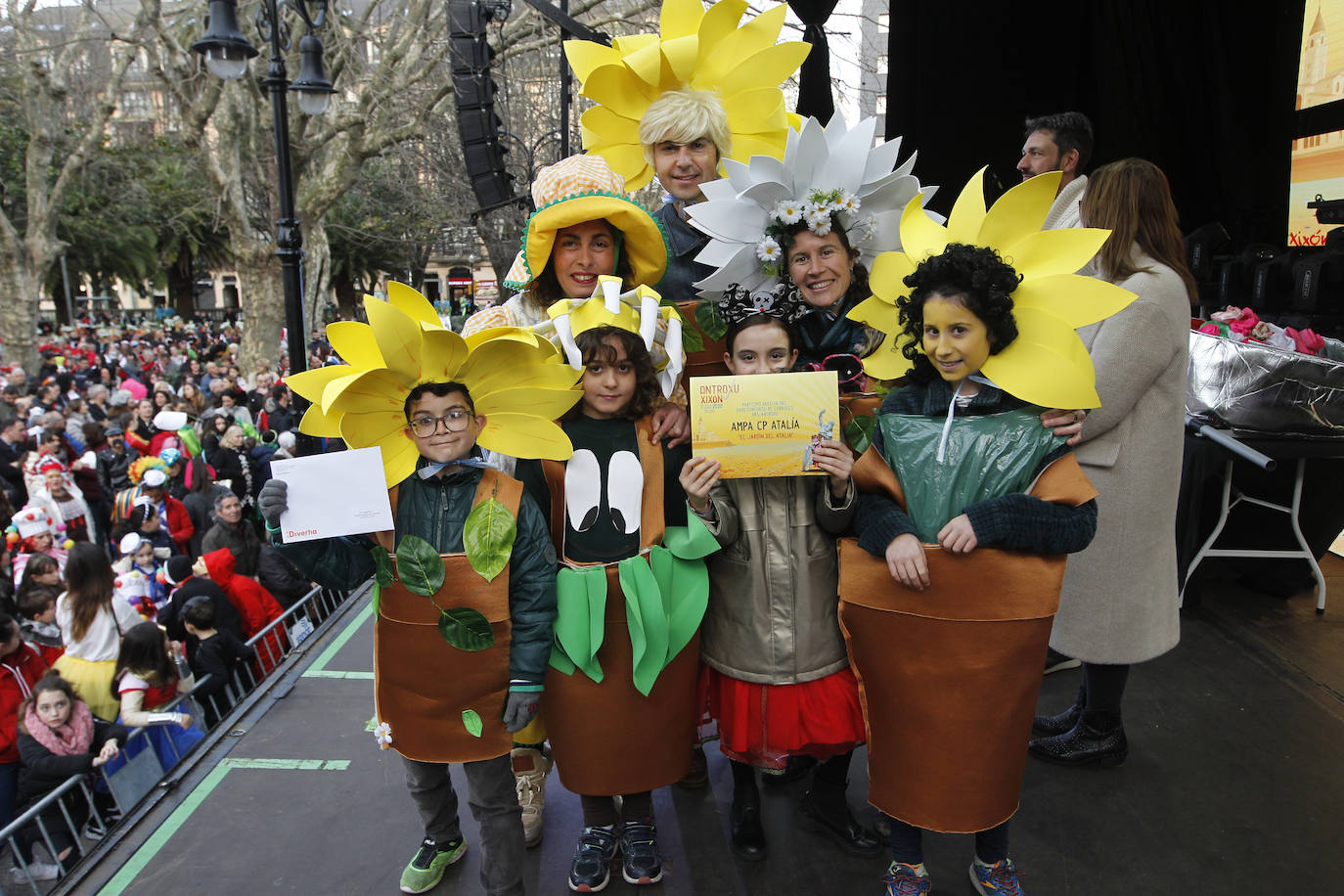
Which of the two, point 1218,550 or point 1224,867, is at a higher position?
point 1218,550

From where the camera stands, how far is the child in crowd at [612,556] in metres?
2.27

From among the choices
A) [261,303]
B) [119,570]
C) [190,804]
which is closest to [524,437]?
[190,804]

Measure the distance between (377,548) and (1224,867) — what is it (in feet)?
8.14

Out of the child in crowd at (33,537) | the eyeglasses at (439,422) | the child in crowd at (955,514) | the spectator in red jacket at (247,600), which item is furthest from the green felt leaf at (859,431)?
the child in crowd at (33,537)

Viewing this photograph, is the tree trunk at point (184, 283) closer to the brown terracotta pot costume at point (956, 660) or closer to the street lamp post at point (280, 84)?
the street lamp post at point (280, 84)

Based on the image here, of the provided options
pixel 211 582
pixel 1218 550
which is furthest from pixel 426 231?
pixel 1218 550

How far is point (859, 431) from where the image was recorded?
237 centimetres

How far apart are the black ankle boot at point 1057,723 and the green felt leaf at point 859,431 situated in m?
1.37

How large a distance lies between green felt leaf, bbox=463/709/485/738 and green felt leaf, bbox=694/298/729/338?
1.26 m

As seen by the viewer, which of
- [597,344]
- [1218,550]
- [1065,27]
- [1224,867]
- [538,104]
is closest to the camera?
[597,344]

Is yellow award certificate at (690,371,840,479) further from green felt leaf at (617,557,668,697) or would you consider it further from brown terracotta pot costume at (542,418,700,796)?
green felt leaf at (617,557,668,697)

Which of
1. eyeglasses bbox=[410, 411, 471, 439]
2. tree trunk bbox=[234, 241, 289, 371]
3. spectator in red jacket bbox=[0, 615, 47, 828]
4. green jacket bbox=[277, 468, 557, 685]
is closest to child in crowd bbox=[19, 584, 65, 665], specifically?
spectator in red jacket bbox=[0, 615, 47, 828]

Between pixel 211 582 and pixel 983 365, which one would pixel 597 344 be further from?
pixel 211 582

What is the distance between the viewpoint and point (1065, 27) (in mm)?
4539
